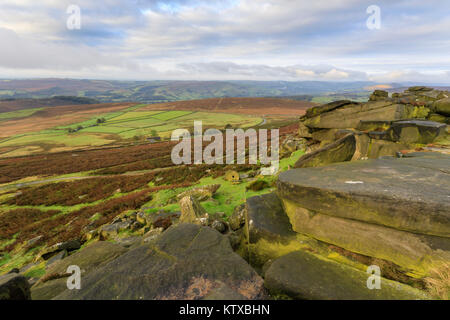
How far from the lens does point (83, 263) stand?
624 cm

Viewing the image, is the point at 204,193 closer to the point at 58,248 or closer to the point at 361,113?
the point at 58,248

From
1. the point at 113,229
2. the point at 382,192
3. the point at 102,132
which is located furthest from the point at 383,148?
the point at 102,132

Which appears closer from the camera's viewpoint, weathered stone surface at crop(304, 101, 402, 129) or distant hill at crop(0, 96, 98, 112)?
weathered stone surface at crop(304, 101, 402, 129)

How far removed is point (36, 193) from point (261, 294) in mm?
29281

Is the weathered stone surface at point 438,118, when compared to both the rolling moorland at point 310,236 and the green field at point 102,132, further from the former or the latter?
the green field at point 102,132

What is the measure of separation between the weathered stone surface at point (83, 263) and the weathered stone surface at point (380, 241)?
5.92 meters

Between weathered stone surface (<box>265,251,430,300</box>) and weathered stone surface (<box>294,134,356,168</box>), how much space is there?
136 inches

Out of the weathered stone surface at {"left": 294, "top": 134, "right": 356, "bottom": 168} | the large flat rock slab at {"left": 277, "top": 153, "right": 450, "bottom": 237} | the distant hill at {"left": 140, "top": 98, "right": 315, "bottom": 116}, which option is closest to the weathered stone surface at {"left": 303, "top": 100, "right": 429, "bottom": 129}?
the weathered stone surface at {"left": 294, "top": 134, "right": 356, "bottom": 168}

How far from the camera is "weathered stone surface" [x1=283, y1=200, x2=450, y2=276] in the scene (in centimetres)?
374

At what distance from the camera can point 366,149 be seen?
934cm

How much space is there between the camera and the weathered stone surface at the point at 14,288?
11.2 feet

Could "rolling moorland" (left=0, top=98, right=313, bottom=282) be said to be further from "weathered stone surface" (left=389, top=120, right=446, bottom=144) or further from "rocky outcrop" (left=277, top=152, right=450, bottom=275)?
"weathered stone surface" (left=389, top=120, right=446, bottom=144)

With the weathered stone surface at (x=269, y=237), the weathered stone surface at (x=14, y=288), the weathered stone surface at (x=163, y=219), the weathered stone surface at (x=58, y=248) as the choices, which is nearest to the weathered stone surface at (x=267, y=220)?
the weathered stone surface at (x=269, y=237)
